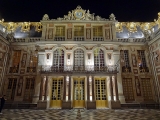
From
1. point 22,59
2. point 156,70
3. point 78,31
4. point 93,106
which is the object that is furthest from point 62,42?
point 156,70

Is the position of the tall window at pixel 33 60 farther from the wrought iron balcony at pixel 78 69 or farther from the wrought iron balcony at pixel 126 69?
the wrought iron balcony at pixel 126 69

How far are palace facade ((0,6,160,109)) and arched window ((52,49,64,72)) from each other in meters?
0.13

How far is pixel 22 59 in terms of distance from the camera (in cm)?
1717

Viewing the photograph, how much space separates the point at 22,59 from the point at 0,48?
295cm

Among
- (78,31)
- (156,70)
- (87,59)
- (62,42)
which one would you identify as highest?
(78,31)

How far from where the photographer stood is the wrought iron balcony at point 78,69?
14.9 m

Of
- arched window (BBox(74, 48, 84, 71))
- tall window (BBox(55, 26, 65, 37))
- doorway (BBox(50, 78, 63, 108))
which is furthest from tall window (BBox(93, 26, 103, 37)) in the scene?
doorway (BBox(50, 78, 63, 108))

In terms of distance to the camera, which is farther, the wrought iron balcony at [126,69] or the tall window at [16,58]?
the tall window at [16,58]

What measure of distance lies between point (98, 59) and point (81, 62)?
230cm

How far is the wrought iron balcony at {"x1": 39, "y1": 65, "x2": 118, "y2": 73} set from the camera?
48.9ft

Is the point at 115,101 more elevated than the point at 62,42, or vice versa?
the point at 62,42

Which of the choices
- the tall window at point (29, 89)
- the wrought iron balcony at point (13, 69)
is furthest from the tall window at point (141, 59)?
the wrought iron balcony at point (13, 69)

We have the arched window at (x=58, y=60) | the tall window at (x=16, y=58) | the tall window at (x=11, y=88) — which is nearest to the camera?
the tall window at (x=11, y=88)

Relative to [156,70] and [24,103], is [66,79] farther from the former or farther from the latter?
[156,70]
